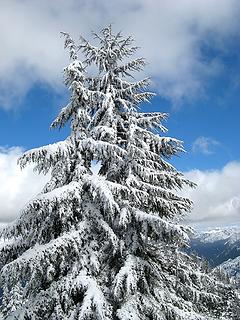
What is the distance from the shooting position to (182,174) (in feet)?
53.6

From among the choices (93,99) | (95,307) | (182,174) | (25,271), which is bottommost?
(95,307)

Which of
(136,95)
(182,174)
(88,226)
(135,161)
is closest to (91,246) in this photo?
(88,226)

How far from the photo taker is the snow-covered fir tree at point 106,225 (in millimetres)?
12602

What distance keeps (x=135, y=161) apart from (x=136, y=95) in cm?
307

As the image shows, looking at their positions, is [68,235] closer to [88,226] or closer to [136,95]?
[88,226]

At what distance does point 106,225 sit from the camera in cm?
1334

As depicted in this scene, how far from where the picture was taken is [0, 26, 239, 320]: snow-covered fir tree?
1260cm

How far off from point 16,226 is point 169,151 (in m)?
6.76

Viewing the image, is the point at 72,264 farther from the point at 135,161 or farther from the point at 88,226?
the point at 135,161

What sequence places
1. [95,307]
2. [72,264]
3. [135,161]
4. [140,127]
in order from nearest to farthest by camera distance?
1. [95,307]
2. [72,264]
3. [135,161]
4. [140,127]

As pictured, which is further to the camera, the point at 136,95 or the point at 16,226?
the point at 136,95

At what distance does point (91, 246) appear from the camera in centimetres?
1355

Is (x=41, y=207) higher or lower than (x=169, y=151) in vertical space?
lower

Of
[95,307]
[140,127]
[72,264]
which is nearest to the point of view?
[95,307]
